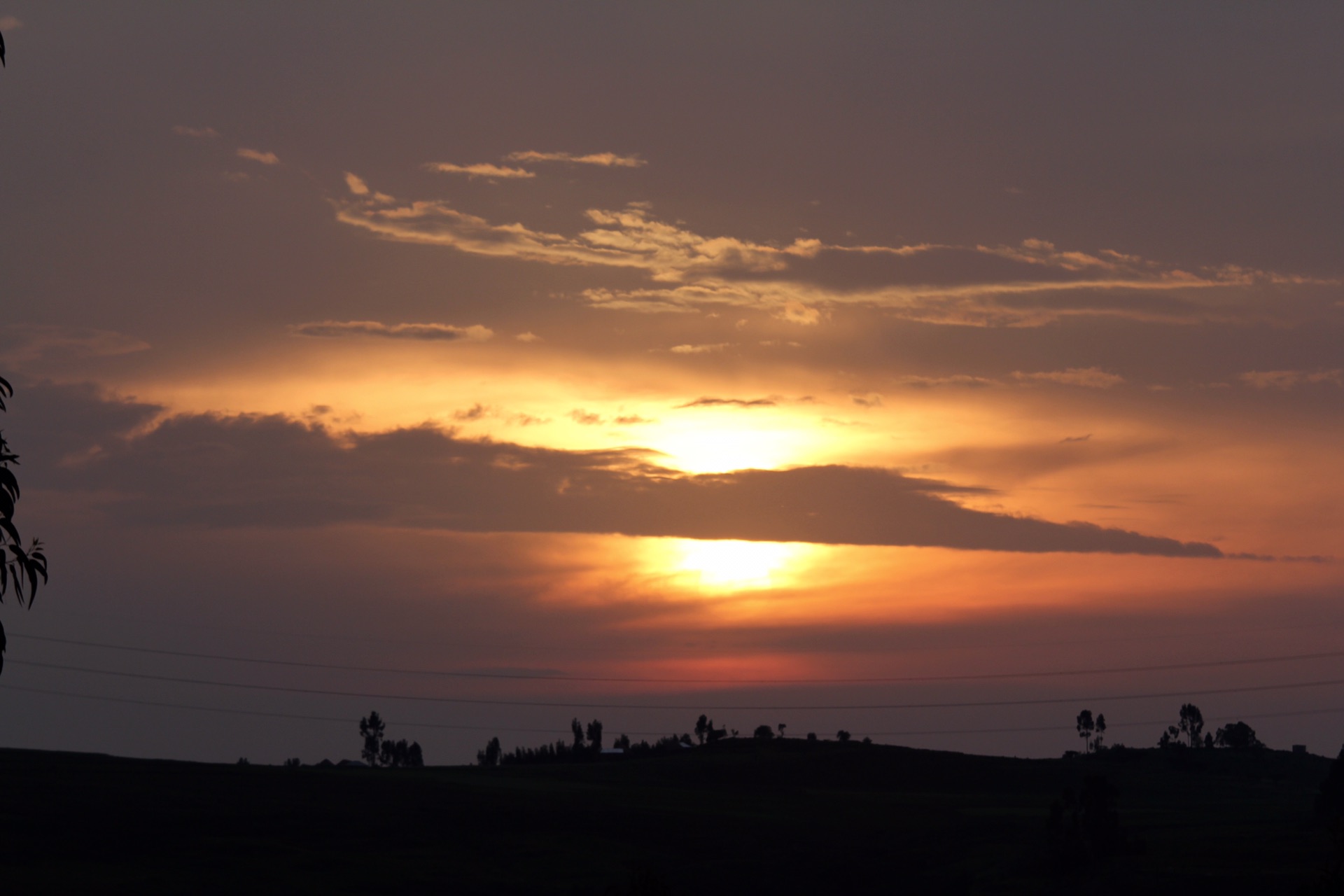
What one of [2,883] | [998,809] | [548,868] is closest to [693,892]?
[548,868]

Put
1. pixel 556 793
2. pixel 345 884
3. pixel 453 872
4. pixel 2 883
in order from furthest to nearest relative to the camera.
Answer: pixel 556 793 → pixel 453 872 → pixel 345 884 → pixel 2 883

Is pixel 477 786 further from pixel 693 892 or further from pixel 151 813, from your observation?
pixel 693 892

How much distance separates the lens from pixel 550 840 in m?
125

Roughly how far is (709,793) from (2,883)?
104 m

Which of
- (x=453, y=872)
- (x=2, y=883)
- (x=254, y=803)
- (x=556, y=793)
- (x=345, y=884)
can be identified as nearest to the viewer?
(x=2, y=883)

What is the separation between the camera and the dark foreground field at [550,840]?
100 m

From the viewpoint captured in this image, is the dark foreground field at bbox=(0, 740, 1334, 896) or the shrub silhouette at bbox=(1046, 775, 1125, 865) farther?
the shrub silhouette at bbox=(1046, 775, 1125, 865)

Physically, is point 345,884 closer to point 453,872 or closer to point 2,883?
point 453,872

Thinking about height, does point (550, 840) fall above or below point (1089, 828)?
below

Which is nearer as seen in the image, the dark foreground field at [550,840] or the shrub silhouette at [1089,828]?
the dark foreground field at [550,840]

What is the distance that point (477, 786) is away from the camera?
163875 millimetres

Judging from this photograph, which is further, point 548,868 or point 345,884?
point 548,868

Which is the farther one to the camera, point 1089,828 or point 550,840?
point 550,840

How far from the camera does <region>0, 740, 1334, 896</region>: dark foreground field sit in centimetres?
10025
